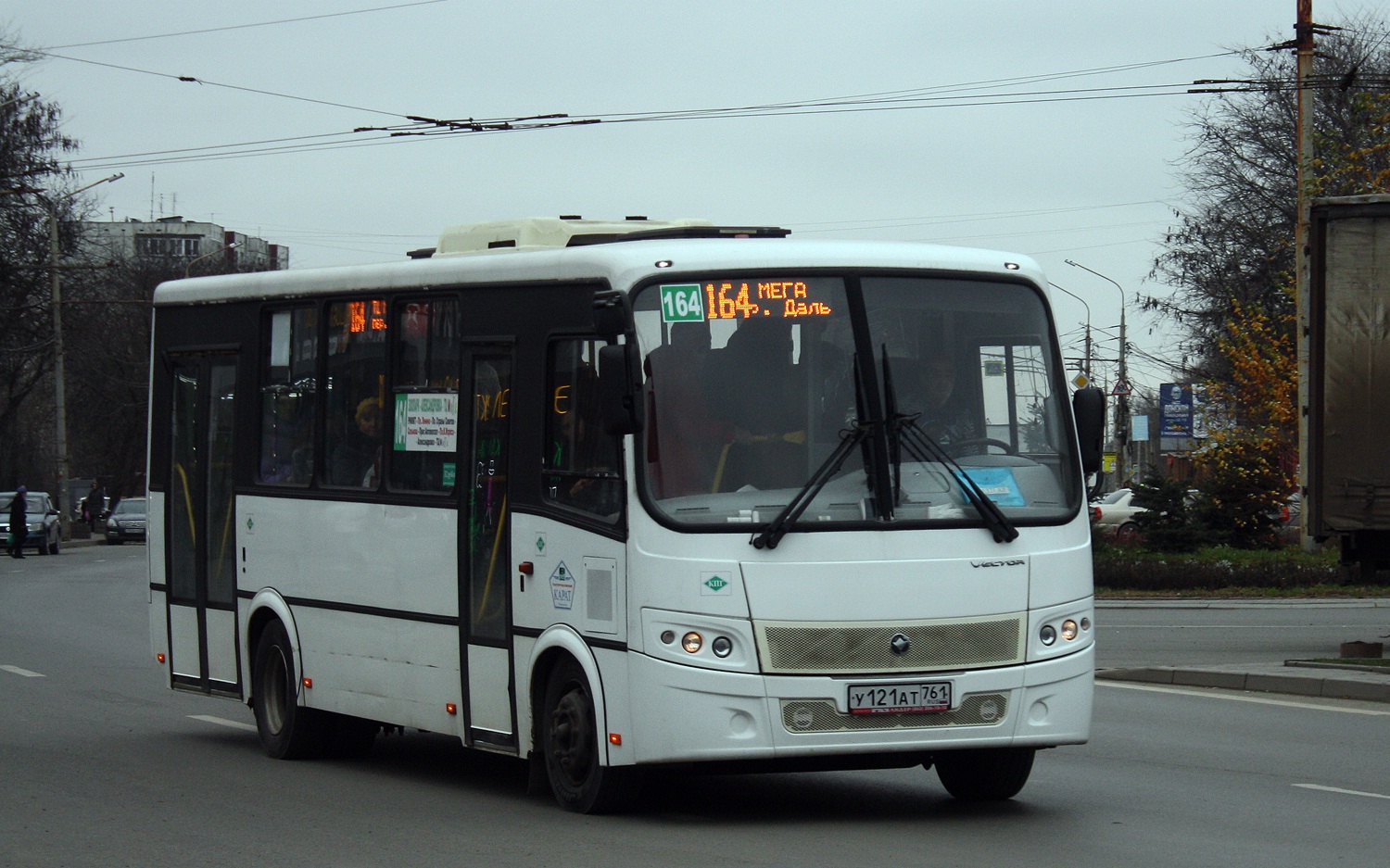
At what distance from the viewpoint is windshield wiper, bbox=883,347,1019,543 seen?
29.5ft

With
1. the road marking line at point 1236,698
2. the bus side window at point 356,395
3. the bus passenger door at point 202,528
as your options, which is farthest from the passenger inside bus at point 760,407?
the road marking line at point 1236,698

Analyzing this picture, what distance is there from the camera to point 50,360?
67000 millimetres

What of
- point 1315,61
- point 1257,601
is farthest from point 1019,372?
point 1315,61

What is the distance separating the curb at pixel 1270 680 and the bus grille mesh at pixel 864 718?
7.79 meters

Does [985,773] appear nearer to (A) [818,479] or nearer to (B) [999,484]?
(B) [999,484]

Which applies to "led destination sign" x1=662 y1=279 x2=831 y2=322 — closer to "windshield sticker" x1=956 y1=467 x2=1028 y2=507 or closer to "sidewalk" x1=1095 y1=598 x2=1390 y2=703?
"windshield sticker" x1=956 y1=467 x2=1028 y2=507

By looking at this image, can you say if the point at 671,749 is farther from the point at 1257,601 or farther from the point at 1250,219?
the point at 1250,219

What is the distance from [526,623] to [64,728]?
5.74 metres

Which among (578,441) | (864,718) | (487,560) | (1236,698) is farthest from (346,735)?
(1236,698)

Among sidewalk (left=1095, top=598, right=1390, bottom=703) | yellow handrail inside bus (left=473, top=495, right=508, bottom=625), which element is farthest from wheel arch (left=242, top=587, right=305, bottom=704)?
sidewalk (left=1095, top=598, right=1390, bottom=703)

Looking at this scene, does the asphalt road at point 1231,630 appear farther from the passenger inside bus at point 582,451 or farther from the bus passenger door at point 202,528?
the passenger inside bus at point 582,451

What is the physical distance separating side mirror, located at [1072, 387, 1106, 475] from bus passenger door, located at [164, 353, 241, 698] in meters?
5.87

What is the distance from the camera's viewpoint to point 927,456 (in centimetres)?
909

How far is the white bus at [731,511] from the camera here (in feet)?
28.5
